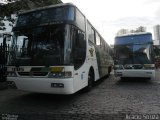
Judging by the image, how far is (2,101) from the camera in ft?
22.3

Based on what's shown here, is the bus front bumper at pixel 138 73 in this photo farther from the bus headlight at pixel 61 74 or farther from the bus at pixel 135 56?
the bus headlight at pixel 61 74

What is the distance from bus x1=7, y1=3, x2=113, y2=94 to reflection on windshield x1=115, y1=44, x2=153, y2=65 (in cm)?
493

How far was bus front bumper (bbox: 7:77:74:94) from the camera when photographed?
5.54m

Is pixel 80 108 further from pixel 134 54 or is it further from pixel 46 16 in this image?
pixel 134 54

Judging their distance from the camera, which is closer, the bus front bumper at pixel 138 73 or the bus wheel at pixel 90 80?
the bus wheel at pixel 90 80

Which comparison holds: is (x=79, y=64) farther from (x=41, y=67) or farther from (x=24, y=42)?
(x=24, y=42)

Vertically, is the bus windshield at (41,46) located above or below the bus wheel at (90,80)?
above

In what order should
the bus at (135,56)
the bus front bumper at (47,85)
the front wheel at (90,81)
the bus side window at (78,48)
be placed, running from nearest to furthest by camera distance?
the bus front bumper at (47,85) < the bus side window at (78,48) < the front wheel at (90,81) < the bus at (135,56)

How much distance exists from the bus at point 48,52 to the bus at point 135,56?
4.77 meters

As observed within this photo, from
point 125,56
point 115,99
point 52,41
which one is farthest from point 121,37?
point 52,41

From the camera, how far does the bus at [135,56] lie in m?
10.3

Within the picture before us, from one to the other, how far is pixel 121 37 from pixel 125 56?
141 centimetres

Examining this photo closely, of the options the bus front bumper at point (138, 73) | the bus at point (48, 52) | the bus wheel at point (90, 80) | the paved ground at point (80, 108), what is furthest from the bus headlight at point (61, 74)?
the bus front bumper at point (138, 73)

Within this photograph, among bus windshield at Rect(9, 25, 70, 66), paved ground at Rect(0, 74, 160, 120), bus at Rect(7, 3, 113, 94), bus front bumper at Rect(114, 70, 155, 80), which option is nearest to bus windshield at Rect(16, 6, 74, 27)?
bus at Rect(7, 3, 113, 94)
